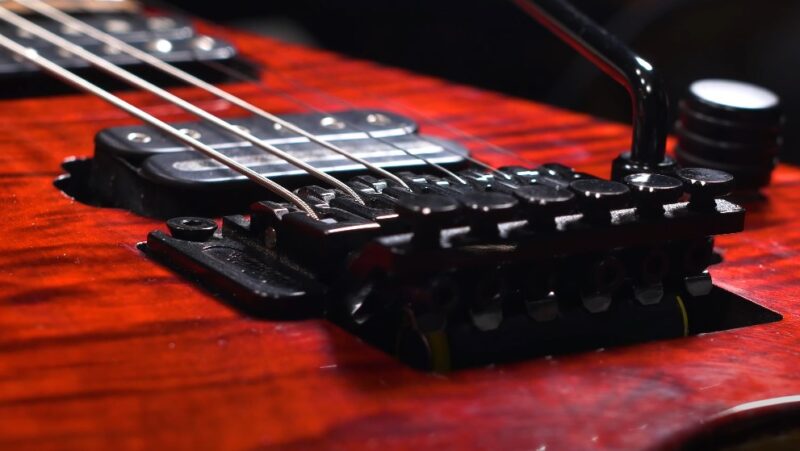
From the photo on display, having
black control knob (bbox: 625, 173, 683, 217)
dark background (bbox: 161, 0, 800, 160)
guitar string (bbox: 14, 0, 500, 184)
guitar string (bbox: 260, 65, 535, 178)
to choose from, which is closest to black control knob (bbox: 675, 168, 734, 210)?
black control knob (bbox: 625, 173, 683, 217)

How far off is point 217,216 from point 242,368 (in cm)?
28

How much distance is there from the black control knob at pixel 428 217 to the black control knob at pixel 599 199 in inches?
3.6

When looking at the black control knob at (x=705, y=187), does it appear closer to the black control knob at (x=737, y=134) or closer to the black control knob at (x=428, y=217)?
the black control knob at (x=428, y=217)

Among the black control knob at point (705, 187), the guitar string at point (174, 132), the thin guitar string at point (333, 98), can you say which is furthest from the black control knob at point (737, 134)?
the guitar string at point (174, 132)

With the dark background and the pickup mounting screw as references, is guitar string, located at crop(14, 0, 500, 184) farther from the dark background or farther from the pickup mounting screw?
the dark background

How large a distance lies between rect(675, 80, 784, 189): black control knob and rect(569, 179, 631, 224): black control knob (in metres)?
0.41

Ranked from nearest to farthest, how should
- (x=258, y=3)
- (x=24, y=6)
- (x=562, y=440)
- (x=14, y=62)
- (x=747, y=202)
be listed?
(x=562, y=440), (x=747, y=202), (x=14, y=62), (x=24, y=6), (x=258, y=3)

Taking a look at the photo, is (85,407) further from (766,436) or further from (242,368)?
(766,436)

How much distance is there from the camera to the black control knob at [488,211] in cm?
Answer: 61

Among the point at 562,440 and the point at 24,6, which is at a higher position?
the point at 24,6

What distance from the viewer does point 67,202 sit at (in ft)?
2.89

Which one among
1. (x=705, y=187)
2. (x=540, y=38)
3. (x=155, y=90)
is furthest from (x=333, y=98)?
(x=540, y=38)

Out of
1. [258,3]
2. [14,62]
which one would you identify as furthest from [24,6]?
[258,3]

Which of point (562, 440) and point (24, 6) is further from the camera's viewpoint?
point (24, 6)
